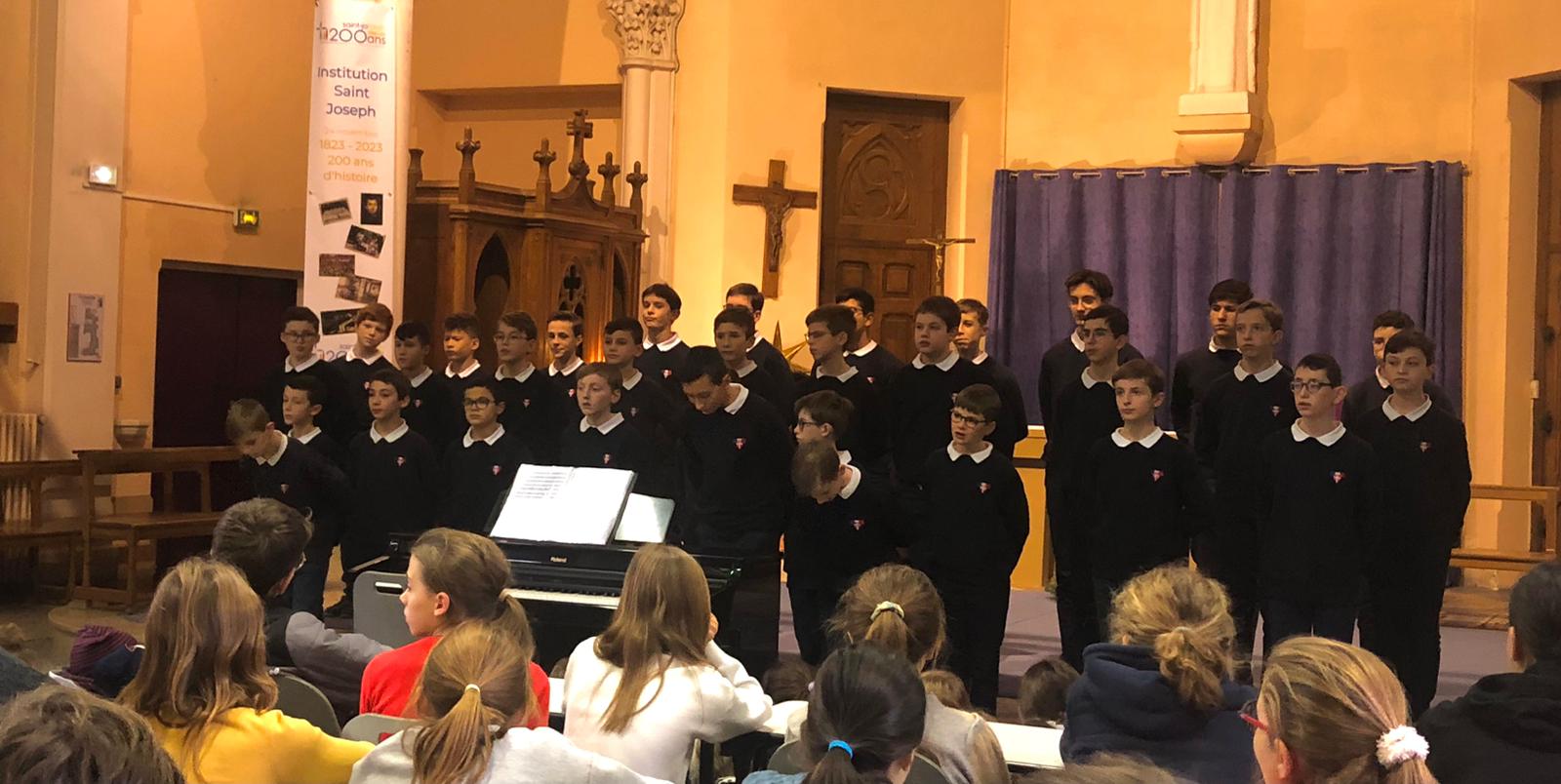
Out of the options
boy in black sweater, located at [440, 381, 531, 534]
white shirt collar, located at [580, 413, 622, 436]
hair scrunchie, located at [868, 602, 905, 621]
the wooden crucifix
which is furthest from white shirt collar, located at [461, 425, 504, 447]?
the wooden crucifix

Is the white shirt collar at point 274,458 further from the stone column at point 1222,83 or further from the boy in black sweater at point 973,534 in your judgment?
the stone column at point 1222,83

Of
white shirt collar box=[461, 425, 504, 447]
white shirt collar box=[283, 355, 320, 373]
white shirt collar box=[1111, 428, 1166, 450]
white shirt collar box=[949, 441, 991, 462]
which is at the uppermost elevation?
white shirt collar box=[283, 355, 320, 373]

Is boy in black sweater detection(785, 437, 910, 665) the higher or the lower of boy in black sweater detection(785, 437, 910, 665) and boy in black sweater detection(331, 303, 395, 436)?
the lower

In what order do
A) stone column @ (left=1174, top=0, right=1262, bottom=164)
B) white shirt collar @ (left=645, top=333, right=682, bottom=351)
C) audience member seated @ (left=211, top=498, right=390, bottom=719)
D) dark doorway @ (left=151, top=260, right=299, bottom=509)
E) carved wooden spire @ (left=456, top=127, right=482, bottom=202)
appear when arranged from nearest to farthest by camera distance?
audience member seated @ (left=211, top=498, right=390, bottom=719) → white shirt collar @ (left=645, top=333, right=682, bottom=351) → carved wooden spire @ (left=456, top=127, right=482, bottom=202) → dark doorway @ (left=151, top=260, right=299, bottom=509) → stone column @ (left=1174, top=0, right=1262, bottom=164)

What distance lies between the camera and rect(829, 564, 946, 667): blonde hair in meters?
3.30

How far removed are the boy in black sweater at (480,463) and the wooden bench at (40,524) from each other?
105 inches

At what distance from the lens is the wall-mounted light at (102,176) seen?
8.50 metres

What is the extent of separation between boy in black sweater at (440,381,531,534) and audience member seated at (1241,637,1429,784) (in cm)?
450

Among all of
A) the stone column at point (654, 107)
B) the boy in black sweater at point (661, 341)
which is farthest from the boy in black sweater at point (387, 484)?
the stone column at point (654, 107)

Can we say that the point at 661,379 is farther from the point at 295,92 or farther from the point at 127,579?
the point at 295,92

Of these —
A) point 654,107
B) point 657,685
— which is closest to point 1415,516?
point 657,685

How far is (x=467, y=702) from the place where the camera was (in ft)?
8.01

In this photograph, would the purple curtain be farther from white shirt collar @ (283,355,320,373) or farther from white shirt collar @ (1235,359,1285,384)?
white shirt collar @ (283,355,320,373)

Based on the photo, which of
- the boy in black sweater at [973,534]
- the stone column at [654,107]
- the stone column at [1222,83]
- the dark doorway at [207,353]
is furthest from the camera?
the stone column at [654,107]
